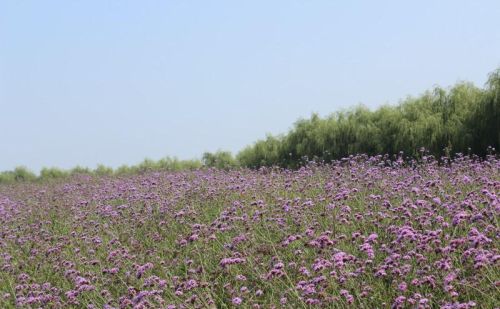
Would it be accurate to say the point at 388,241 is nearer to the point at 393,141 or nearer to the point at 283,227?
the point at 283,227

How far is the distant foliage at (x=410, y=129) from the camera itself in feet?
50.4

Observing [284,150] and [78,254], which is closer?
[78,254]

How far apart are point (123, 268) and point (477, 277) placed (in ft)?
11.9

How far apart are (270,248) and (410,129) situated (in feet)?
35.0

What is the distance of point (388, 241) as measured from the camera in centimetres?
593

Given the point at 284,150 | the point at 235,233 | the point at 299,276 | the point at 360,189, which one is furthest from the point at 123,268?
the point at 284,150

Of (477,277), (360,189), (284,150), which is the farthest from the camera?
(284,150)

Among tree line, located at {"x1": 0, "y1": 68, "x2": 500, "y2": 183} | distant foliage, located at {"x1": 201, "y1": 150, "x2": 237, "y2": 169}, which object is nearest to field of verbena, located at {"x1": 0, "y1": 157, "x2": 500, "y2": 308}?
tree line, located at {"x1": 0, "y1": 68, "x2": 500, "y2": 183}

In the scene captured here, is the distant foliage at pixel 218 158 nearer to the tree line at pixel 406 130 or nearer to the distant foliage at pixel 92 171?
the distant foliage at pixel 92 171

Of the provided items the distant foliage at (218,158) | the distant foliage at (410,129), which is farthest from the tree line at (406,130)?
the distant foliage at (218,158)

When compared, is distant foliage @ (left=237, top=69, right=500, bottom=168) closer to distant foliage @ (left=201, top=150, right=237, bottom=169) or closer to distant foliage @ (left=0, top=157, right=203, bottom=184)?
distant foliage @ (left=201, top=150, right=237, bottom=169)

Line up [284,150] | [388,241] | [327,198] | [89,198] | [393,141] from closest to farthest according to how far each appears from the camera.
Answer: [388,241]
[327,198]
[89,198]
[393,141]
[284,150]

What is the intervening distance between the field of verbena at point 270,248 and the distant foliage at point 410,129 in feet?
16.1

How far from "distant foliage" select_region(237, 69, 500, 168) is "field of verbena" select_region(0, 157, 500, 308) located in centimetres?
490
